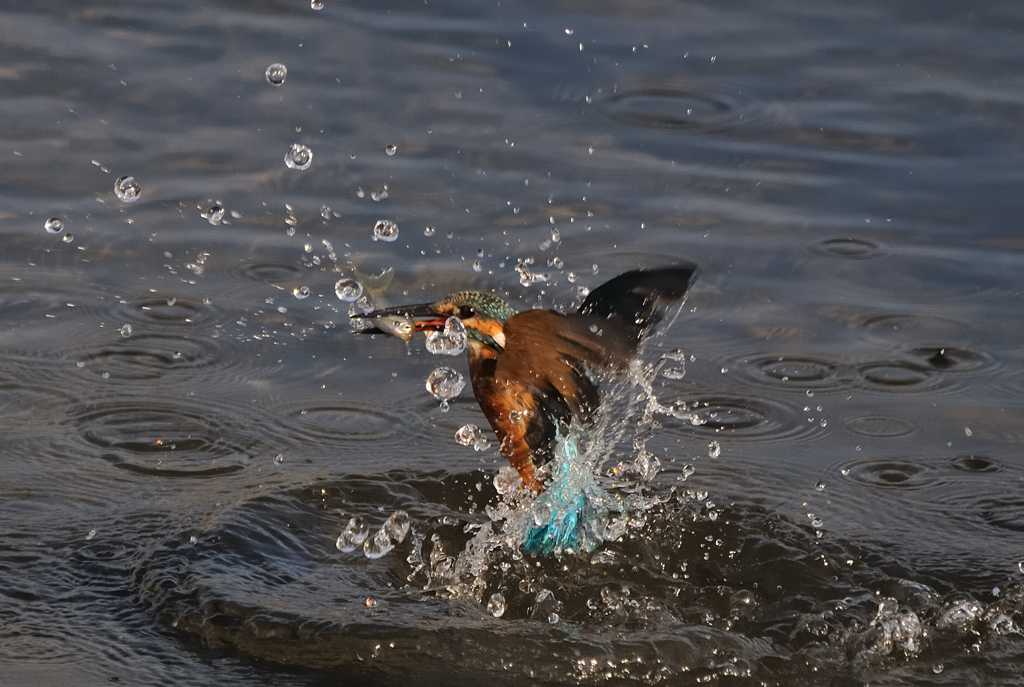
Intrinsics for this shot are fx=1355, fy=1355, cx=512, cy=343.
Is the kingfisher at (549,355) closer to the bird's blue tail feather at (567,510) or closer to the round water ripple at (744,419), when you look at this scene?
the bird's blue tail feather at (567,510)

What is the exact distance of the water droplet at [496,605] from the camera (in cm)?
377

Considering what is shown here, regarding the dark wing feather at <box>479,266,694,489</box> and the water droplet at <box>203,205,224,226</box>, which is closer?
the dark wing feather at <box>479,266,694,489</box>

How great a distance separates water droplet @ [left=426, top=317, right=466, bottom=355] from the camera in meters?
4.01

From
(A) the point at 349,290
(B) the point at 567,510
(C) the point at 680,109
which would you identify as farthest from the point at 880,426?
(C) the point at 680,109

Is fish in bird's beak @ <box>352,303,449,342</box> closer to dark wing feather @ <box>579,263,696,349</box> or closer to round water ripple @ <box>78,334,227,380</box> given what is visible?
dark wing feather @ <box>579,263,696,349</box>

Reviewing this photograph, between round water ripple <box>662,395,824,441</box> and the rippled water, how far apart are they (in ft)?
0.05

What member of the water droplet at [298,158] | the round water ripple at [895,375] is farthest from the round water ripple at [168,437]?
the round water ripple at [895,375]

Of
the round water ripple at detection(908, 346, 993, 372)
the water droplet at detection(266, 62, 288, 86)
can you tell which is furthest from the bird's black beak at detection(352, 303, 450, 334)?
the water droplet at detection(266, 62, 288, 86)

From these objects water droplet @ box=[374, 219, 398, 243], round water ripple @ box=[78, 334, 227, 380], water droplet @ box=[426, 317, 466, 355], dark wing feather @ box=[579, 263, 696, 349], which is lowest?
dark wing feather @ box=[579, 263, 696, 349]

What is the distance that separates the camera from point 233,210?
258 inches

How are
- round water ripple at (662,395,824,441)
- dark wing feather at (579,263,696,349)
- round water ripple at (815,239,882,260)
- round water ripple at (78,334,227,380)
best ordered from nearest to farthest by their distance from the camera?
dark wing feather at (579,263,696,349)
round water ripple at (662,395,824,441)
round water ripple at (78,334,227,380)
round water ripple at (815,239,882,260)

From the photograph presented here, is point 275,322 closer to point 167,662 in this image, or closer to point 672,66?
point 167,662

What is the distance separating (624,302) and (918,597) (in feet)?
3.88

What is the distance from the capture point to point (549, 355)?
3783 millimetres
